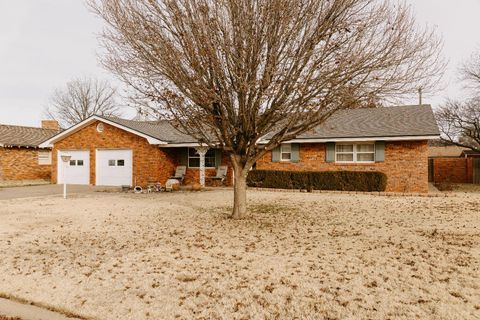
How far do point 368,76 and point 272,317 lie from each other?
6.28 metres

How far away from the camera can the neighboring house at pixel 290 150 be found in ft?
56.7

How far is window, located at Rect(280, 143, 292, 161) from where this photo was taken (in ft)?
64.6

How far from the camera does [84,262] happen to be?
616 centimetres

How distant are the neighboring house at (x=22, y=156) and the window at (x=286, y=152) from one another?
60.3ft

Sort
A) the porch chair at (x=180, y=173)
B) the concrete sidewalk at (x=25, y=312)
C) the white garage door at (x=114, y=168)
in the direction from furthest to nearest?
the white garage door at (x=114, y=168)
the porch chair at (x=180, y=173)
the concrete sidewalk at (x=25, y=312)

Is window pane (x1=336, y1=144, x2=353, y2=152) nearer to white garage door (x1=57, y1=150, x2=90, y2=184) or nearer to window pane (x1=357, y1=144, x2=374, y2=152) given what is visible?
window pane (x1=357, y1=144, x2=374, y2=152)

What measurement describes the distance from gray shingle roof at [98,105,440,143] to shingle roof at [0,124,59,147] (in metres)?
8.74

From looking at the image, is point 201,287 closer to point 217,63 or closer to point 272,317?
point 272,317

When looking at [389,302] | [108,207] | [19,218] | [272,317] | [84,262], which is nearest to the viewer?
[272,317]

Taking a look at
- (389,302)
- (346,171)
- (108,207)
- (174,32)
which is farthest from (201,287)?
(346,171)

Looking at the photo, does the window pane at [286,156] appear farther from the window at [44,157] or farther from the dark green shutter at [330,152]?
the window at [44,157]

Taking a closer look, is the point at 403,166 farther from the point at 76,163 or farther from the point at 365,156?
the point at 76,163

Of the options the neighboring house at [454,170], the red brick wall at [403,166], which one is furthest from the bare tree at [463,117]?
the red brick wall at [403,166]

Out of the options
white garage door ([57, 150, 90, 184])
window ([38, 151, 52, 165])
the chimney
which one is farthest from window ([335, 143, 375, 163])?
the chimney
